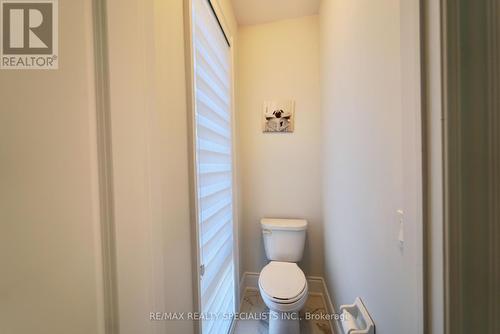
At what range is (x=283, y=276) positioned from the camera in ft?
5.11

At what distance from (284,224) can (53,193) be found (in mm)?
1789

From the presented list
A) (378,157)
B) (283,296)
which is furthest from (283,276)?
(378,157)

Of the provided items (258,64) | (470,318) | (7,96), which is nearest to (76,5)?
(7,96)

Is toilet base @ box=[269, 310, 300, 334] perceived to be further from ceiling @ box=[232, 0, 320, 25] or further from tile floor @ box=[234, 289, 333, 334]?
ceiling @ box=[232, 0, 320, 25]

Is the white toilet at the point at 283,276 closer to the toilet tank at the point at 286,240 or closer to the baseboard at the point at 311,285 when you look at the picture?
the toilet tank at the point at 286,240

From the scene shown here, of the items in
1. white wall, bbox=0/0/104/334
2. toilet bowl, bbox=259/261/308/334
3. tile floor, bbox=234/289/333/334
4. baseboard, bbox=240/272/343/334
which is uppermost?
white wall, bbox=0/0/104/334

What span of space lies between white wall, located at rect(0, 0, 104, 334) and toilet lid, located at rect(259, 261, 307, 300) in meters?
1.20

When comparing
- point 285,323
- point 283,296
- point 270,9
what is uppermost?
point 270,9

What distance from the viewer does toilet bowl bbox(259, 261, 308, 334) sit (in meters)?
1.34

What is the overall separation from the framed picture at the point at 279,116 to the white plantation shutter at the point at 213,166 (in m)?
0.49

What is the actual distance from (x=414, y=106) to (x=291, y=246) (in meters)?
1.69

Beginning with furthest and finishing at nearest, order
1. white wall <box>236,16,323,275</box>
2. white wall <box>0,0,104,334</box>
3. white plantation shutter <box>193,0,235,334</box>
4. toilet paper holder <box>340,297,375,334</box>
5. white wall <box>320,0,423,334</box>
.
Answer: white wall <box>236,16,323,275</box>, white plantation shutter <box>193,0,235,334</box>, toilet paper holder <box>340,297,375,334</box>, white wall <box>320,0,423,334</box>, white wall <box>0,0,104,334</box>

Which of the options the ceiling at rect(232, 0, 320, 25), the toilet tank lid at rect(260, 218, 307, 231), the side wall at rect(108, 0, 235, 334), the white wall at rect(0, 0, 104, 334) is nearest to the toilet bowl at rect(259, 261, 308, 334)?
the toilet tank lid at rect(260, 218, 307, 231)

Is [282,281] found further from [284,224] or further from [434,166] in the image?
[434,166]
